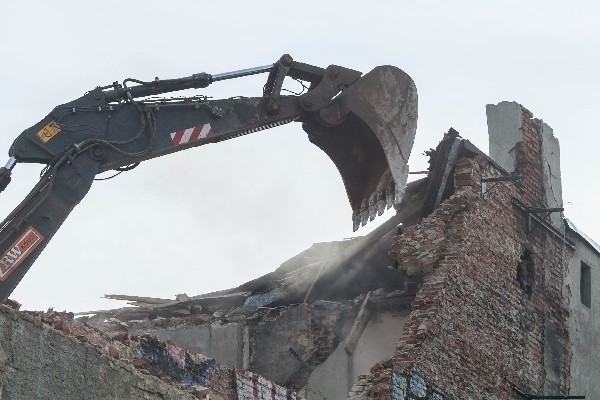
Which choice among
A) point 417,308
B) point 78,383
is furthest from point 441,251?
point 78,383

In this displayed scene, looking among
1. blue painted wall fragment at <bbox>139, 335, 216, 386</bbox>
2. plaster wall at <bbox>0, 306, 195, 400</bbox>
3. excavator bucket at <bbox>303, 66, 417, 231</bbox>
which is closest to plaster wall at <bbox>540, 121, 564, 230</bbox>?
excavator bucket at <bbox>303, 66, 417, 231</bbox>

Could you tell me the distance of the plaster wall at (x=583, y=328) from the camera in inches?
647

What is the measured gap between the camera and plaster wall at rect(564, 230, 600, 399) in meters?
16.4

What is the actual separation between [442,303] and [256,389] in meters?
3.15

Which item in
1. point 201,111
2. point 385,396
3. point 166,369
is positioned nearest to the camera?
point 166,369

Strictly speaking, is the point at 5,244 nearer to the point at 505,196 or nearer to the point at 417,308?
the point at 417,308

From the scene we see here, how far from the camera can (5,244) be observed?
1020cm

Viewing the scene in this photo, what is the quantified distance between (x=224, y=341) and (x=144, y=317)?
1.69m

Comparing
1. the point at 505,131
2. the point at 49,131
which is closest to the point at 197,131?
the point at 49,131

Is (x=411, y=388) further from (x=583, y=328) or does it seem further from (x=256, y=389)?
(x=583, y=328)

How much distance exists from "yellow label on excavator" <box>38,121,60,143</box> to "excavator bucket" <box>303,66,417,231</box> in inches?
112

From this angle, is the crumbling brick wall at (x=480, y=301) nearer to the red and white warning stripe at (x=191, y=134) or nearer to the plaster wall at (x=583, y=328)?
the plaster wall at (x=583, y=328)

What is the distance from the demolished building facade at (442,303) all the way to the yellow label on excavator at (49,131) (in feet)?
10.6

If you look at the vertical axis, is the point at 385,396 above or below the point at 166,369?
above
